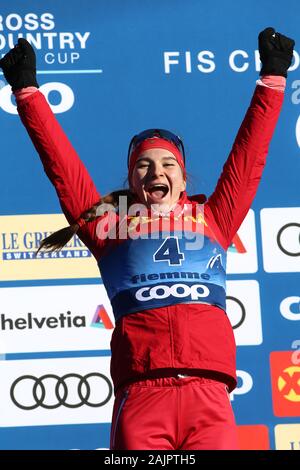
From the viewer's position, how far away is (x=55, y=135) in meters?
2.43

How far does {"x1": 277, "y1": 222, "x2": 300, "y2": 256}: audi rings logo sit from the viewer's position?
3.19 m

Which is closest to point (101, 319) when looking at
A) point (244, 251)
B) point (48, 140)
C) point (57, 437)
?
point (57, 437)

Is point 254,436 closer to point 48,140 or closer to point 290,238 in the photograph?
point 290,238

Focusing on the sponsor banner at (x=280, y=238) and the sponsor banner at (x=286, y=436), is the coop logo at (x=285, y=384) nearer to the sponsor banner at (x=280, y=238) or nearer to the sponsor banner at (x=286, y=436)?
the sponsor banner at (x=286, y=436)

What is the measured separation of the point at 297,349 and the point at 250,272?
0.83 feet

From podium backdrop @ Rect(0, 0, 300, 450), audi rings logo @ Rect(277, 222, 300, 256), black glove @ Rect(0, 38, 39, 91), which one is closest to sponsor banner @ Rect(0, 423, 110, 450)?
podium backdrop @ Rect(0, 0, 300, 450)

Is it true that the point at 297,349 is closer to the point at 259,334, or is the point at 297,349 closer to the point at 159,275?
the point at 259,334

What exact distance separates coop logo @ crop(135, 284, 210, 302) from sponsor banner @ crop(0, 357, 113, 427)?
823 mm

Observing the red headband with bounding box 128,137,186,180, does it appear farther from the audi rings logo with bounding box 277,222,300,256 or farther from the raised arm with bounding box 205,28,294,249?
the audi rings logo with bounding box 277,222,300,256

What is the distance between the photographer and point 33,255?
3154 mm

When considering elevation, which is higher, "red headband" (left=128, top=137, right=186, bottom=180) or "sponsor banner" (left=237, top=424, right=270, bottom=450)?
"red headband" (left=128, top=137, right=186, bottom=180)

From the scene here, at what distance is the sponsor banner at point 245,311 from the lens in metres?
3.13

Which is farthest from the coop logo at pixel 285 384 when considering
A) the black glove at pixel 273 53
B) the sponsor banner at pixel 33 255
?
the black glove at pixel 273 53
